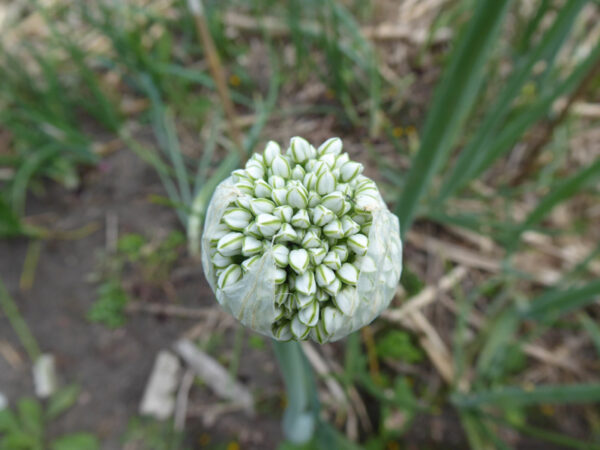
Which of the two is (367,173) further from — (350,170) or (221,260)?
(221,260)

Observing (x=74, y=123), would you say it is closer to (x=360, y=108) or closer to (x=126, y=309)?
(x=126, y=309)

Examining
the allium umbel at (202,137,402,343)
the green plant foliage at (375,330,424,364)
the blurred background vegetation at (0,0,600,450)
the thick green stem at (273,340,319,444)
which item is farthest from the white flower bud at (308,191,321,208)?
the green plant foliage at (375,330,424,364)

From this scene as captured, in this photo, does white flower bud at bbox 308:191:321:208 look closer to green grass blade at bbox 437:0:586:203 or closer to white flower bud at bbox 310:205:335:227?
white flower bud at bbox 310:205:335:227

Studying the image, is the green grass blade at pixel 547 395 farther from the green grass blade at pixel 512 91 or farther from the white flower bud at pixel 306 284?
the white flower bud at pixel 306 284

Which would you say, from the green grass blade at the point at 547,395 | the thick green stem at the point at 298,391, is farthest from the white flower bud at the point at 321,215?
the green grass blade at the point at 547,395

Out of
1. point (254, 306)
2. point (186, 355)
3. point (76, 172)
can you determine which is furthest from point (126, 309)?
point (254, 306)

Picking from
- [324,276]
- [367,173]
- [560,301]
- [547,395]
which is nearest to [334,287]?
[324,276]
